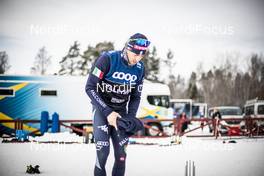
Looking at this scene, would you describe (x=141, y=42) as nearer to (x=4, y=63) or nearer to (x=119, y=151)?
(x=119, y=151)

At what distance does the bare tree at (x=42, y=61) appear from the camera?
78.5 feet

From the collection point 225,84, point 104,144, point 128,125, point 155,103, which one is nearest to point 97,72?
point 128,125

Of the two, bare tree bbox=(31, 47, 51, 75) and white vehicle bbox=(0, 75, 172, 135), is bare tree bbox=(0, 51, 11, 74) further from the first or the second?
bare tree bbox=(31, 47, 51, 75)

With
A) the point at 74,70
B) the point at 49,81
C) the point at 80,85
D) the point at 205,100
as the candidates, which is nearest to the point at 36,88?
the point at 49,81

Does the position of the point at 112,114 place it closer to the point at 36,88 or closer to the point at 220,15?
the point at 220,15

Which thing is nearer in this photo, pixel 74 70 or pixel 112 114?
pixel 112 114

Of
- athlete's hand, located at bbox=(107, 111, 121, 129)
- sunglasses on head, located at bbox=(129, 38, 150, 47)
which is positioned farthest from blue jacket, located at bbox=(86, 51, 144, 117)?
sunglasses on head, located at bbox=(129, 38, 150, 47)

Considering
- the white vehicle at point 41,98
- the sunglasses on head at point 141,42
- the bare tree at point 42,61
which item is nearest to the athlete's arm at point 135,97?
the sunglasses on head at point 141,42

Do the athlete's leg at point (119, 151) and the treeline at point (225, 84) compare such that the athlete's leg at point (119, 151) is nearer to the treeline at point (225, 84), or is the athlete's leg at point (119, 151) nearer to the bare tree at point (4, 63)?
the bare tree at point (4, 63)

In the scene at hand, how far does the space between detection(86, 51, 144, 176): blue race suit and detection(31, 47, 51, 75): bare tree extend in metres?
20.9

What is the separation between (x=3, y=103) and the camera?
1455 centimetres

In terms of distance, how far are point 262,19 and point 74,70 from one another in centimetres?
2790

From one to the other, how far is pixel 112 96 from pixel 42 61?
21.8 metres

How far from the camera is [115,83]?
11.7 feet
